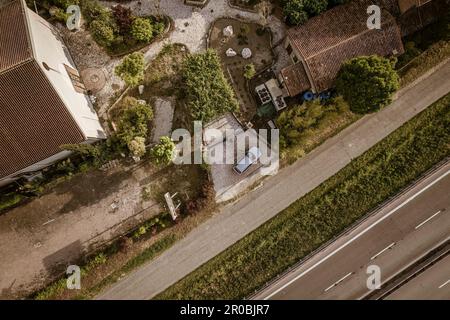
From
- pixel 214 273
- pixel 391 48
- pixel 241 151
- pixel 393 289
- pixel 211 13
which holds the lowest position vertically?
pixel 393 289

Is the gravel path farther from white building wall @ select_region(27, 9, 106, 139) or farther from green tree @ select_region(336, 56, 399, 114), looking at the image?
green tree @ select_region(336, 56, 399, 114)

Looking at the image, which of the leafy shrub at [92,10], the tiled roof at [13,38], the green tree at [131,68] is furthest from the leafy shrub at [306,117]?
the tiled roof at [13,38]

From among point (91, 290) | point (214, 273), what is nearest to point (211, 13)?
point (214, 273)

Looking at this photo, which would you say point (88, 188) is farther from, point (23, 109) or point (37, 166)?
point (23, 109)

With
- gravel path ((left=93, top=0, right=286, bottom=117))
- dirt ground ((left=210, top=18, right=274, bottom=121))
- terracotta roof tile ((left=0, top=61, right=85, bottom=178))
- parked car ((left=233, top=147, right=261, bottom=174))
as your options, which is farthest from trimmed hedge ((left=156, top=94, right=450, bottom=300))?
terracotta roof tile ((left=0, top=61, right=85, bottom=178))

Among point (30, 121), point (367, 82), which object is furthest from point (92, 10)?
point (367, 82)

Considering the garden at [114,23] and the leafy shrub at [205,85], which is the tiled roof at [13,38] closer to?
the garden at [114,23]

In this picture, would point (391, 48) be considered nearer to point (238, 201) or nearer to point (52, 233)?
point (238, 201)
